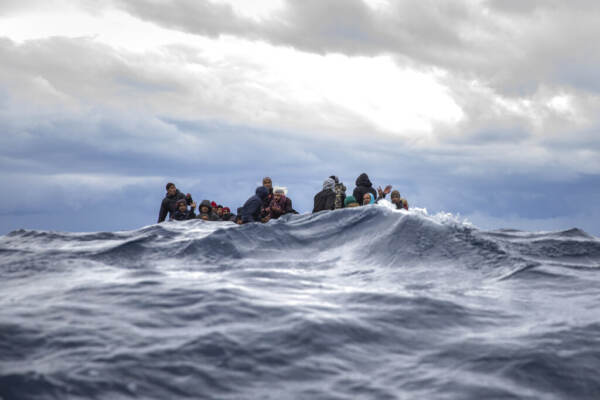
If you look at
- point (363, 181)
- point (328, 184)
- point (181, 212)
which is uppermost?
point (363, 181)

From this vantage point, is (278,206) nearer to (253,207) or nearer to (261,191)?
(261,191)

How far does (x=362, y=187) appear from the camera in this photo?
14836 mm

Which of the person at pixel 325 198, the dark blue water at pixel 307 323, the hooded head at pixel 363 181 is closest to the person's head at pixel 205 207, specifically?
the person at pixel 325 198

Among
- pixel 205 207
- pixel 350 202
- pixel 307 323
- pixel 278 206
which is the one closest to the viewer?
pixel 307 323

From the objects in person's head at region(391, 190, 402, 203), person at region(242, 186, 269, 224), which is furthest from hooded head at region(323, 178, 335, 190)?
person's head at region(391, 190, 402, 203)

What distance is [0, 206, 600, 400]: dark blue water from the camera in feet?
11.4

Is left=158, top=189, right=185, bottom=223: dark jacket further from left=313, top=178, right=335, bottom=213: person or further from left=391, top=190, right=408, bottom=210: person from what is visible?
left=391, top=190, right=408, bottom=210: person

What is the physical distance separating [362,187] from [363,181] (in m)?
0.20

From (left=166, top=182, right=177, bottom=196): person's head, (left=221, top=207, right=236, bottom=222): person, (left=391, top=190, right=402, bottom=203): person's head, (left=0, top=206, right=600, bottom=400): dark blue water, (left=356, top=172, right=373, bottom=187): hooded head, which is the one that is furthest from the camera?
(left=221, top=207, right=236, bottom=222): person

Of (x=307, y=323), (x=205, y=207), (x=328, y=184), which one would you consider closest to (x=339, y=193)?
(x=328, y=184)

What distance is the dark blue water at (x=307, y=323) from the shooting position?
3.47 metres

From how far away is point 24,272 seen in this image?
7.50 meters

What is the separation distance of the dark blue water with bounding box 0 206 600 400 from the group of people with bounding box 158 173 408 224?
13.4ft

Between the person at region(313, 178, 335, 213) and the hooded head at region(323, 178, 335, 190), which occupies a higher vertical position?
the hooded head at region(323, 178, 335, 190)
